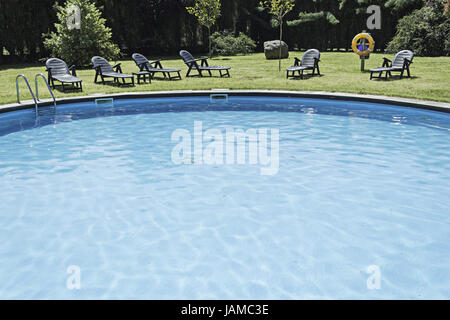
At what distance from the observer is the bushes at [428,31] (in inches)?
790

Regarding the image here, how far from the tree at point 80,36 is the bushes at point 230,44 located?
296 inches

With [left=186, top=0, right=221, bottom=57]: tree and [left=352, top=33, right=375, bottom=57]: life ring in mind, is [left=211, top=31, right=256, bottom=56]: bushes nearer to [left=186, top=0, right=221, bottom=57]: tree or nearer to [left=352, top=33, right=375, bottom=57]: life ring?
[left=186, top=0, right=221, bottom=57]: tree

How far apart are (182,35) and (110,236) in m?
23.4

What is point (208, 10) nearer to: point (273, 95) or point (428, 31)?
point (428, 31)

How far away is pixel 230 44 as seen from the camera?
24.9m

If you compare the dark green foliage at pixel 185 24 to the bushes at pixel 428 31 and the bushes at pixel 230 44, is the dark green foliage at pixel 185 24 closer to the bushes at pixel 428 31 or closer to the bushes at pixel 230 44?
the bushes at pixel 230 44

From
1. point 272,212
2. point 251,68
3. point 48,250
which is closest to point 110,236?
point 48,250

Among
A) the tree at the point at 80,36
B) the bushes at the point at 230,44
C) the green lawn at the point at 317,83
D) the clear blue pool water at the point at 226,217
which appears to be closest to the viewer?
the clear blue pool water at the point at 226,217

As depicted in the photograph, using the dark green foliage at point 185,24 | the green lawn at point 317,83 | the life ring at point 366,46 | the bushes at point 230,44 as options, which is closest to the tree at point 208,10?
the bushes at point 230,44

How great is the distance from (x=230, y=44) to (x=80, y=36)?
9.44 meters

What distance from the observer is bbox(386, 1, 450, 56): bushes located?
20062mm

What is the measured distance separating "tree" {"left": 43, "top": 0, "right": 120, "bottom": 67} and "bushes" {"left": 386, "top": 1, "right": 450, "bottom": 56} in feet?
48.0

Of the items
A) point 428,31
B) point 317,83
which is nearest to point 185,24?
point 428,31
